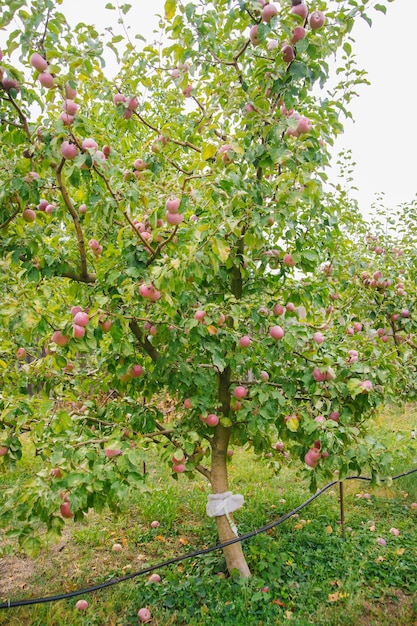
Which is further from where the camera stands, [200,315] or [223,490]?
[223,490]

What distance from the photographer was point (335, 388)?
213cm

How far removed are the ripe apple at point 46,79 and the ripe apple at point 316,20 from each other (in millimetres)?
981

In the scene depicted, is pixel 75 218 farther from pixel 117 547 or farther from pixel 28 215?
pixel 117 547

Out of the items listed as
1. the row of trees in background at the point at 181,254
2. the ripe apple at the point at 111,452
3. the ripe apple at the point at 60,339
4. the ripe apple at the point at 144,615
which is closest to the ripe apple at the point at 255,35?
the row of trees in background at the point at 181,254

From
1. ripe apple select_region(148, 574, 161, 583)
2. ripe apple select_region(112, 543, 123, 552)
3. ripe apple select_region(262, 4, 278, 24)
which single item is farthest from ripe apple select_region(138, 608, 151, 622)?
ripe apple select_region(262, 4, 278, 24)

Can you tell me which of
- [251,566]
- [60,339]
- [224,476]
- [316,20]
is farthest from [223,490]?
[316,20]

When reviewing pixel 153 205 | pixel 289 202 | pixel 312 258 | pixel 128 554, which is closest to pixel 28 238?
pixel 153 205

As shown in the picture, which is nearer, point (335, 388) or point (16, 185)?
point (16, 185)

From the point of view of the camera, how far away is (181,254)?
70.7 inches

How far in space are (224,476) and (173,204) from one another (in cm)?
171

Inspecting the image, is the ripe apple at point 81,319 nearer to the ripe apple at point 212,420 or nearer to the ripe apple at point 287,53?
the ripe apple at point 212,420

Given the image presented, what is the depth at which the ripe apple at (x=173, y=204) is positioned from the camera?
1769 millimetres

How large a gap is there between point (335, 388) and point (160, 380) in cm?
92

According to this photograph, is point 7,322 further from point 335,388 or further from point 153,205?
point 335,388
